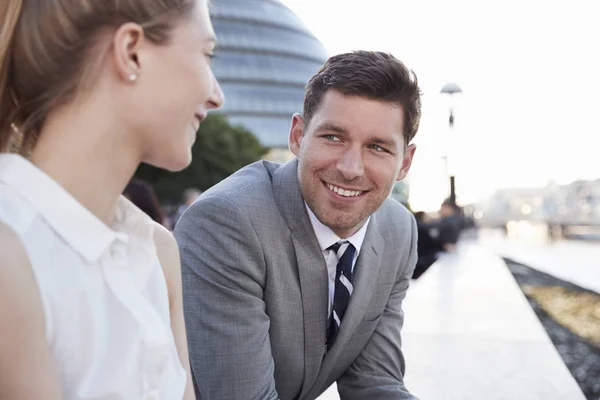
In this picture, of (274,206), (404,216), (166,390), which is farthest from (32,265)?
(404,216)

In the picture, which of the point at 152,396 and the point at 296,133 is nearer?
the point at 152,396

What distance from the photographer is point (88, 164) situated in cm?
131

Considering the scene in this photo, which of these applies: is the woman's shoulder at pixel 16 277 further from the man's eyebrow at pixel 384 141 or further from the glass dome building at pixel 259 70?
the glass dome building at pixel 259 70

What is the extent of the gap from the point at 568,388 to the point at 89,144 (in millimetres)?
3835

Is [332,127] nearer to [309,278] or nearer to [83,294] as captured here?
[309,278]

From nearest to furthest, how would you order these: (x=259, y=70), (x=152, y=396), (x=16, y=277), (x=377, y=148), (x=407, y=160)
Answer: (x=16, y=277)
(x=152, y=396)
(x=377, y=148)
(x=407, y=160)
(x=259, y=70)

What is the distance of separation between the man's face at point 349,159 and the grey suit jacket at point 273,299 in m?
0.11

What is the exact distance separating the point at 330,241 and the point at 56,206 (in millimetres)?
1858

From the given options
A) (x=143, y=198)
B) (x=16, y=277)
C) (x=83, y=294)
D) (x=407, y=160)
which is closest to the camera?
(x=16, y=277)

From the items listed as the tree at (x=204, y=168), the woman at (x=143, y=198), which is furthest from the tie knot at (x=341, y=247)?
the tree at (x=204, y=168)

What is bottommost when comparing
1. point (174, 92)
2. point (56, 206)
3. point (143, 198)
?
point (143, 198)

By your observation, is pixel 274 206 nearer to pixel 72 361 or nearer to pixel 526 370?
pixel 72 361

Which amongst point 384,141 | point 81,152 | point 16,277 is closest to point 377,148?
point 384,141

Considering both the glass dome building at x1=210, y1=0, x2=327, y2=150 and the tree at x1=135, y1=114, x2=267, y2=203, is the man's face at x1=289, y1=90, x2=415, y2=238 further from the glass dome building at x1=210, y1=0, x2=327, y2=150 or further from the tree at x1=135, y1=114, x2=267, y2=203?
the glass dome building at x1=210, y1=0, x2=327, y2=150
